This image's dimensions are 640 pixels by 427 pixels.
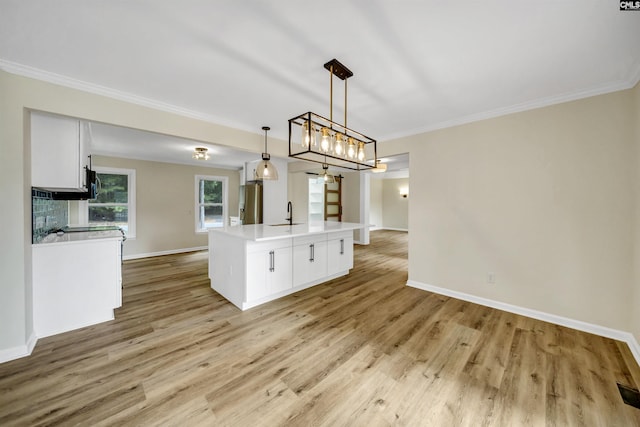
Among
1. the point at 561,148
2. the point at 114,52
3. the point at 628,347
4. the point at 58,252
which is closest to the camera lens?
the point at 114,52

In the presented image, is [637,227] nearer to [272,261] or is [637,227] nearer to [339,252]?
[339,252]

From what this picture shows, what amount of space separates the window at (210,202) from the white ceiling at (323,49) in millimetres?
4300

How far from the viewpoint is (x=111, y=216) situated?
549 cm

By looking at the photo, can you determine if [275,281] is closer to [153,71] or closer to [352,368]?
[352,368]

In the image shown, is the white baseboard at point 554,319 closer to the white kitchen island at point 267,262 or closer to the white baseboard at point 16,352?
the white kitchen island at point 267,262

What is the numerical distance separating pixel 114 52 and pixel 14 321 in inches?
93.0

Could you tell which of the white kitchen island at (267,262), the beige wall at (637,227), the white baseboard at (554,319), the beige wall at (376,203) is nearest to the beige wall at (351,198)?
the beige wall at (376,203)

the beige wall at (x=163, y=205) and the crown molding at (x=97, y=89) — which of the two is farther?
the beige wall at (x=163, y=205)

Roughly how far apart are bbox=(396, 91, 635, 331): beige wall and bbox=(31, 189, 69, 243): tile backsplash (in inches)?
180

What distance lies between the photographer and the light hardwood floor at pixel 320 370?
1475 mm

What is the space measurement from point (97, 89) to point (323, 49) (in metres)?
2.27

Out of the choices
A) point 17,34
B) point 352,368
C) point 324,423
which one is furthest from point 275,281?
point 17,34

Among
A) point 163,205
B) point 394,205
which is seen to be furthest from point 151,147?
point 394,205

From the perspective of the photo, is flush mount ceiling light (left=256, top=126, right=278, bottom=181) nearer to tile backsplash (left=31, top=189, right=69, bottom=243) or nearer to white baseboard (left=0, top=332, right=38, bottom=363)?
tile backsplash (left=31, top=189, right=69, bottom=243)
